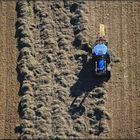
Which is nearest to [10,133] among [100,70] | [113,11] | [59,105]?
[59,105]

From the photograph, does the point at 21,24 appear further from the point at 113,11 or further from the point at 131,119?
the point at 131,119

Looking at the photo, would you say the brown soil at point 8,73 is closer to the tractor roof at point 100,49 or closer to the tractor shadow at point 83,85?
the tractor shadow at point 83,85


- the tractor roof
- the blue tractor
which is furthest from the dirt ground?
the tractor roof

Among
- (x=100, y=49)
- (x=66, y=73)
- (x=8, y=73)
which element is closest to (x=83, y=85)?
(x=66, y=73)

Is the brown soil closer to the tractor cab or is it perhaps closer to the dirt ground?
the dirt ground

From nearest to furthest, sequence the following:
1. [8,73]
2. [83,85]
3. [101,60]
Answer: [101,60] < [83,85] < [8,73]

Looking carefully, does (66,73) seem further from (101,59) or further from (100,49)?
(100,49)

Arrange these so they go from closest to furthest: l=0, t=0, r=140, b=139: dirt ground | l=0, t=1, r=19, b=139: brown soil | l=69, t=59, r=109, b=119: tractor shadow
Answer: l=0, t=0, r=140, b=139: dirt ground < l=69, t=59, r=109, b=119: tractor shadow < l=0, t=1, r=19, b=139: brown soil
